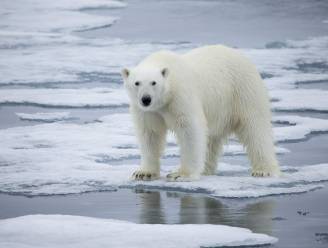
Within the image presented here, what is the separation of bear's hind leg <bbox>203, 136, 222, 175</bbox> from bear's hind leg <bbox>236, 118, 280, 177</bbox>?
0.22 metres

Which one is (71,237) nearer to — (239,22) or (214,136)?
(214,136)

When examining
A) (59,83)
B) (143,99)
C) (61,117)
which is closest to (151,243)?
(143,99)

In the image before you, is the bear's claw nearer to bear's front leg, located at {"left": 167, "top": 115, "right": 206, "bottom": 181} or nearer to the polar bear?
the polar bear

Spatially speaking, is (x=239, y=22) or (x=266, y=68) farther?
(x=239, y=22)

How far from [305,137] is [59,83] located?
4.96m

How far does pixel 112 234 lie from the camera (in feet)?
16.6

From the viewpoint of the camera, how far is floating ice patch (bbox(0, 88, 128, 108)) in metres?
10.8

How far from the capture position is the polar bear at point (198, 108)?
6.58 m

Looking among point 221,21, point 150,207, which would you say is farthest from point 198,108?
point 221,21

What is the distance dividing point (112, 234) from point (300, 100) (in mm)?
5926

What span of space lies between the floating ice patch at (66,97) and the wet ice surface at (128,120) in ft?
0.04

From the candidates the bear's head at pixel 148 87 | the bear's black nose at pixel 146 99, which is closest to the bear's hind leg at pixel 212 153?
the bear's head at pixel 148 87

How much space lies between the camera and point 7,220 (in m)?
5.39

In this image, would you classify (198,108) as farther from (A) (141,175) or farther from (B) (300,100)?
(B) (300,100)
